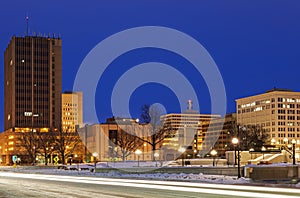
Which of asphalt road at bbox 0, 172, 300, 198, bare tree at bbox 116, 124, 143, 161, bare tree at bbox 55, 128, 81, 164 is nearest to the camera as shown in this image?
asphalt road at bbox 0, 172, 300, 198

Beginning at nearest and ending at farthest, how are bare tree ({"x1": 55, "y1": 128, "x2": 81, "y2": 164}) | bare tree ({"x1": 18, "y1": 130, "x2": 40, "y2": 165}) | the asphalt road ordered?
1. the asphalt road
2. bare tree ({"x1": 55, "y1": 128, "x2": 81, "y2": 164})
3. bare tree ({"x1": 18, "y1": 130, "x2": 40, "y2": 165})

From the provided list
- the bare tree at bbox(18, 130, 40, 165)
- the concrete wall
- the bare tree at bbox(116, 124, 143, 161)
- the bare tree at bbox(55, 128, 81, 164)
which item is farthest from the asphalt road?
the bare tree at bbox(18, 130, 40, 165)

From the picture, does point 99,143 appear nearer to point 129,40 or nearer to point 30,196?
point 129,40

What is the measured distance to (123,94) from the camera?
93.8m

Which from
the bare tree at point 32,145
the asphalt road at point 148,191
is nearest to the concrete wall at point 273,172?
the asphalt road at point 148,191

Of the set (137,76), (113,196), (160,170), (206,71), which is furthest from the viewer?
(137,76)

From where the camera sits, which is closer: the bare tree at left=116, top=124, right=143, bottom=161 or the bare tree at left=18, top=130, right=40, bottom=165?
the bare tree at left=116, top=124, right=143, bottom=161

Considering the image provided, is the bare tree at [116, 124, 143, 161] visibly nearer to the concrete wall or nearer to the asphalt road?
the concrete wall

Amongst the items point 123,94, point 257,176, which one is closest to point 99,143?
point 123,94

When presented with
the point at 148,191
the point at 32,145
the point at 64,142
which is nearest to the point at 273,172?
the point at 148,191

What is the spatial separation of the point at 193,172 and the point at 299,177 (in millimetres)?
16321

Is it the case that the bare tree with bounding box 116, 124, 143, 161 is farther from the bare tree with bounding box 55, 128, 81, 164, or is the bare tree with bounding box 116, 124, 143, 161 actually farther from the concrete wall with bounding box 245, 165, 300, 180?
the concrete wall with bounding box 245, 165, 300, 180

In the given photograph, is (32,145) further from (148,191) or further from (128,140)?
(148,191)

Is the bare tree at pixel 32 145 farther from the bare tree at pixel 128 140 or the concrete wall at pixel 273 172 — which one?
the concrete wall at pixel 273 172
